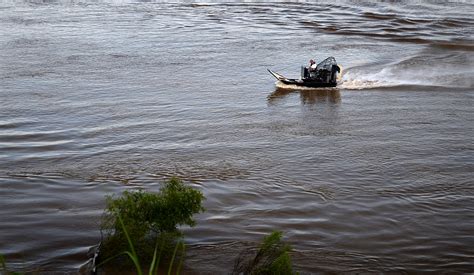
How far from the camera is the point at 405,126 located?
2097 cm

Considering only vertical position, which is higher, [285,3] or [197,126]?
[285,3]

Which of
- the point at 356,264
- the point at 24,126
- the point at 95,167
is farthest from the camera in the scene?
the point at 24,126

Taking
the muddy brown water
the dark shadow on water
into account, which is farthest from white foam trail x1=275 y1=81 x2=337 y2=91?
the muddy brown water

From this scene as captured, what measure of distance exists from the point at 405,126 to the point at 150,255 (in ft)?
40.5

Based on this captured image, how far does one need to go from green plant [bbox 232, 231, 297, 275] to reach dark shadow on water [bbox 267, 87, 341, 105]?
1417cm

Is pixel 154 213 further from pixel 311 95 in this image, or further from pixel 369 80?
pixel 369 80

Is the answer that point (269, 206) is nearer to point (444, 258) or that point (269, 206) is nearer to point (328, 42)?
point (444, 258)

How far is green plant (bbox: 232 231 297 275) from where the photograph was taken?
31.2 feet

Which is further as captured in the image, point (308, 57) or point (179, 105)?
point (308, 57)

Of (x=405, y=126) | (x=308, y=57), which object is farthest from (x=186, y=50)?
(x=405, y=126)

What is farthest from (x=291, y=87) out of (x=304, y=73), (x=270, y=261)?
(x=270, y=261)

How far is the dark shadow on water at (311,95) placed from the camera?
2484 cm

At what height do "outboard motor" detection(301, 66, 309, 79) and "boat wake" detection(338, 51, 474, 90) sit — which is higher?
"outboard motor" detection(301, 66, 309, 79)

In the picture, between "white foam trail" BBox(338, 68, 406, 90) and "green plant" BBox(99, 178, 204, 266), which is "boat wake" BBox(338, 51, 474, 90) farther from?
"green plant" BBox(99, 178, 204, 266)
